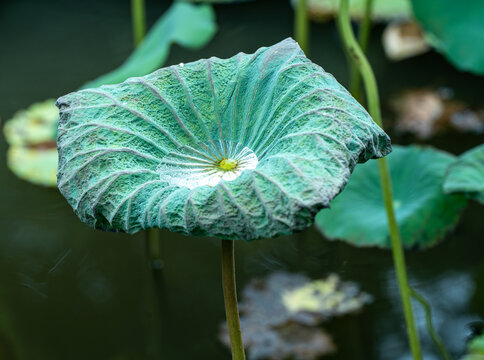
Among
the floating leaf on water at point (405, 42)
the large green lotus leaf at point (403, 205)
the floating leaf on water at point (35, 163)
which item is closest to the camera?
the large green lotus leaf at point (403, 205)

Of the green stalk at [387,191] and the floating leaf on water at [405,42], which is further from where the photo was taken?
the floating leaf on water at [405,42]

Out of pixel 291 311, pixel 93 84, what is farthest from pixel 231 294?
pixel 93 84

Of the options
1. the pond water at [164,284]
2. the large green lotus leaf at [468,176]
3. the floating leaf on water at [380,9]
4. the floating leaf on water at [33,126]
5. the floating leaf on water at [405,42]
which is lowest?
the pond water at [164,284]

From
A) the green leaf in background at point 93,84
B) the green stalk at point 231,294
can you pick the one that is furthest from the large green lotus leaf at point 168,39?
the green stalk at point 231,294

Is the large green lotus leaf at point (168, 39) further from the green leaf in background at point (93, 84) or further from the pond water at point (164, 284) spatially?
the pond water at point (164, 284)

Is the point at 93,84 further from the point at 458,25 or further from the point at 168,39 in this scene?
the point at 458,25

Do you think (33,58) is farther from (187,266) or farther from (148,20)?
(187,266)

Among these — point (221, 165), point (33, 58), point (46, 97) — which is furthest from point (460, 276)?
point (33, 58)
